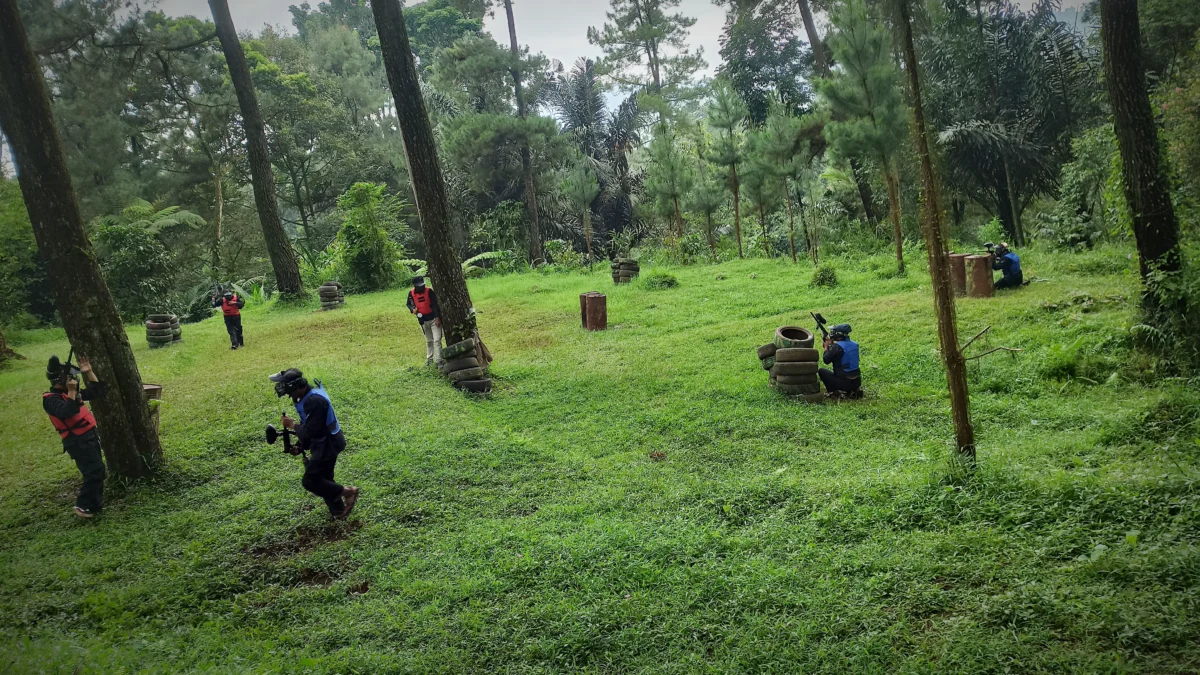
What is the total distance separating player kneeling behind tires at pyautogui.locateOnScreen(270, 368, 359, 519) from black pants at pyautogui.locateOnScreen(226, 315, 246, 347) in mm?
9652

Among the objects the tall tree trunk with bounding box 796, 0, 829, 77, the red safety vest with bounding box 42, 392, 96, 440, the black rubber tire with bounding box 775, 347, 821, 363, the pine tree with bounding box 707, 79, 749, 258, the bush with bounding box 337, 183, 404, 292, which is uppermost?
the tall tree trunk with bounding box 796, 0, 829, 77

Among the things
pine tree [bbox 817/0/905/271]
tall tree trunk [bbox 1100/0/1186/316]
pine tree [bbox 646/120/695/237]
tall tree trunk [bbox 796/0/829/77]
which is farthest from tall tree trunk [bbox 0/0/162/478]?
tall tree trunk [bbox 796/0/829/77]

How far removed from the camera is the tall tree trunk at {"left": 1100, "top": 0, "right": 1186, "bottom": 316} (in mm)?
7609

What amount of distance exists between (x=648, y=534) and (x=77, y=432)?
6074 millimetres

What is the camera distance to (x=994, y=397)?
809 cm

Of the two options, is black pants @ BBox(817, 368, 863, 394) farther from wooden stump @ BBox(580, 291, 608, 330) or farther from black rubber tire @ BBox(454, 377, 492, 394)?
wooden stump @ BBox(580, 291, 608, 330)

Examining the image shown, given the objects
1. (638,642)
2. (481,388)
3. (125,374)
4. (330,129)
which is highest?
(330,129)

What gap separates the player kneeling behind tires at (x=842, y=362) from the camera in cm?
899

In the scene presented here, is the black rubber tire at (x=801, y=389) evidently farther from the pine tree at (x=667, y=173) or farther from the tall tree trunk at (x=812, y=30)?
the tall tree trunk at (x=812, y=30)

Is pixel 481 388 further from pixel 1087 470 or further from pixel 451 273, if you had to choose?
pixel 1087 470

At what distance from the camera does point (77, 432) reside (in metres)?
7.21

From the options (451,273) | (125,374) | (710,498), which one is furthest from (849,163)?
(125,374)

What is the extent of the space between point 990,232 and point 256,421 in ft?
61.4

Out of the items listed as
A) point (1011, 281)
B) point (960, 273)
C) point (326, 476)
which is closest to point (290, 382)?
point (326, 476)
